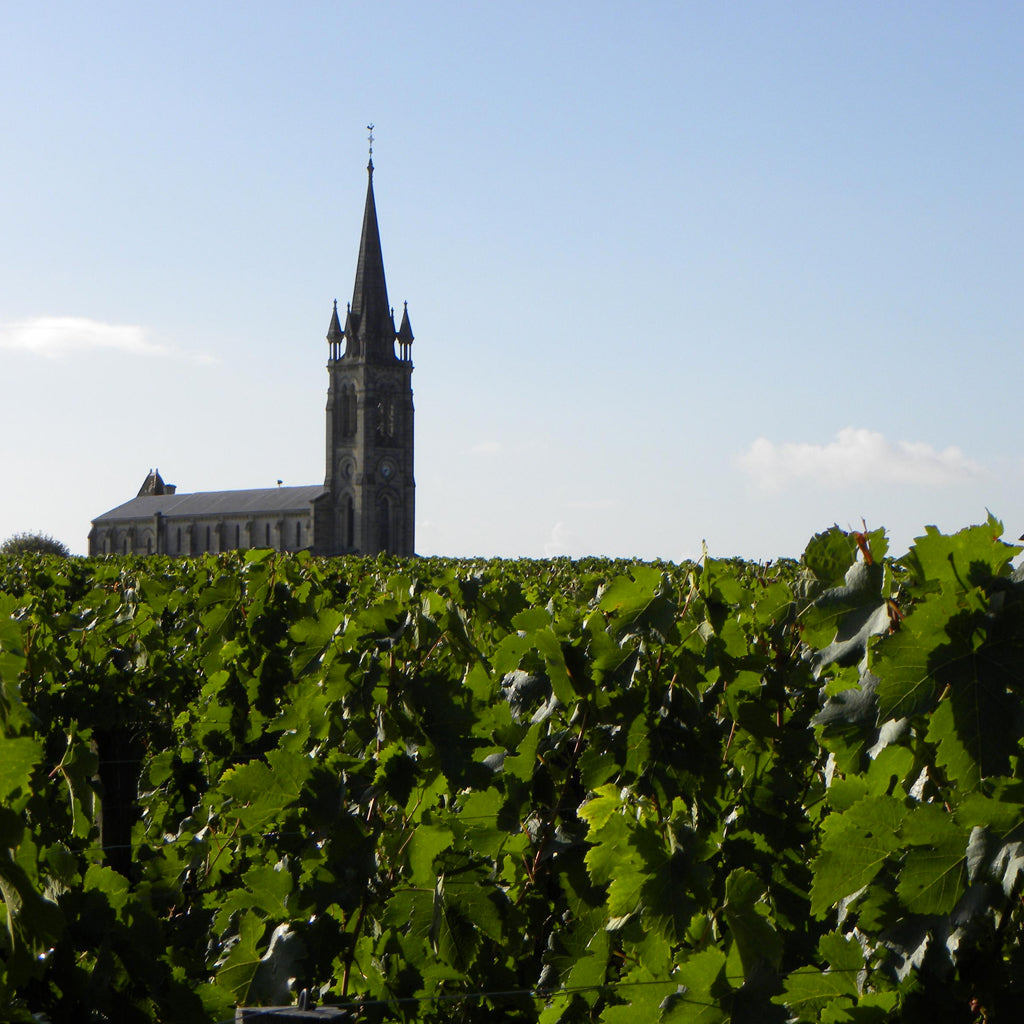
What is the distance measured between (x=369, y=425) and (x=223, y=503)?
19030mm

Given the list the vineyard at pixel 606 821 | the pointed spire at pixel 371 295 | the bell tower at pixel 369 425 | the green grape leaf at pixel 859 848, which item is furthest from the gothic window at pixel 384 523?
the green grape leaf at pixel 859 848

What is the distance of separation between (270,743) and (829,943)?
12.9ft

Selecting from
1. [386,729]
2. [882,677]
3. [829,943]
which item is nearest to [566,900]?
[386,729]

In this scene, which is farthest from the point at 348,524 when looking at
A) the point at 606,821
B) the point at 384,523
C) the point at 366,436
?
the point at 606,821

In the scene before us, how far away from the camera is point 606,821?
2611mm

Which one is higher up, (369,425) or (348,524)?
(369,425)

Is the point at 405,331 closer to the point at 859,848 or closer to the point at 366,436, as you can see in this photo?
the point at 366,436

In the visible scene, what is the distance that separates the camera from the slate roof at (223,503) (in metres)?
88.4

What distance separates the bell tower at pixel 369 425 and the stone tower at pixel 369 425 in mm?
68

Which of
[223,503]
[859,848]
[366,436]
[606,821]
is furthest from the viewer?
[223,503]

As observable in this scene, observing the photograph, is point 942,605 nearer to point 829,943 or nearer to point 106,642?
point 829,943

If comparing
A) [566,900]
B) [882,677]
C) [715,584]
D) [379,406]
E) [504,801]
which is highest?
[379,406]

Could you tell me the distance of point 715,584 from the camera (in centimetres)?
295

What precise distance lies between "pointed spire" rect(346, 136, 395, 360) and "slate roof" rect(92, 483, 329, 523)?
10878 millimetres
